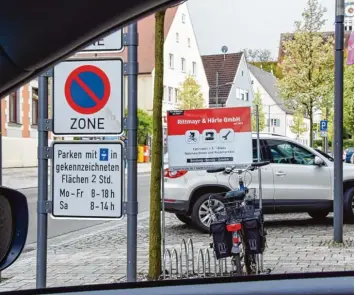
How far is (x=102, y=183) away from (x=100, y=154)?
0.23m

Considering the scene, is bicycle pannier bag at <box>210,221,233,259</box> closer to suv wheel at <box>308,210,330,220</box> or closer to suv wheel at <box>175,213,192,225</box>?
suv wheel at <box>175,213,192,225</box>

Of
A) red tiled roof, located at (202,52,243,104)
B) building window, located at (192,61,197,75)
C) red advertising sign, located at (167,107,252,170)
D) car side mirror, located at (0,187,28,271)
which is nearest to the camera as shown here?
car side mirror, located at (0,187,28,271)

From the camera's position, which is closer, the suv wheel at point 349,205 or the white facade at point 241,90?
the suv wheel at point 349,205

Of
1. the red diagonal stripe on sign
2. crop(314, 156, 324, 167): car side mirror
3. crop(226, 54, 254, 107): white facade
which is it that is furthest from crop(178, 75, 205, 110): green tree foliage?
the red diagonal stripe on sign

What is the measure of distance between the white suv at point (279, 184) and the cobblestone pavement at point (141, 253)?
0.36 meters

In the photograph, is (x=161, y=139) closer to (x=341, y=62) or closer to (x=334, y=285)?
(x=341, y=62)

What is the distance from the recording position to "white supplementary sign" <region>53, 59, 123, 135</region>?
5035 millimetres

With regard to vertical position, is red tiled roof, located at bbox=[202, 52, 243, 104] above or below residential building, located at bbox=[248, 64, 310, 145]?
above

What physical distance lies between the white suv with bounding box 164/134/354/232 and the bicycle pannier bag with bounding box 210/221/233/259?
3929 millimetres

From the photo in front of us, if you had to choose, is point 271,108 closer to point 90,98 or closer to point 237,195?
point 237,195

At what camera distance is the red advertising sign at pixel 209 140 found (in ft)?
22.8

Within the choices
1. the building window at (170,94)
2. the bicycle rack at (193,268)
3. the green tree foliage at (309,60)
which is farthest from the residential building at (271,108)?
the bicycle rack at (193,268)

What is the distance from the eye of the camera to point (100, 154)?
4.99 metres

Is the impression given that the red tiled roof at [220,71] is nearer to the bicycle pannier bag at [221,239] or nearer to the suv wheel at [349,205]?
the suv wheel at [349,205]
